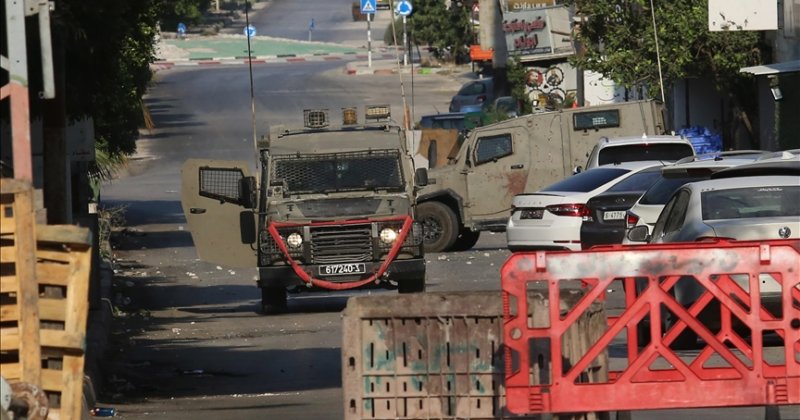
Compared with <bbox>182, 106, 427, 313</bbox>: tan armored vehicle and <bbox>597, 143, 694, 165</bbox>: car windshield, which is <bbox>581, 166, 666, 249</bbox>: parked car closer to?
<bbox>597, 143, 694, 165</bbox>: car windshield

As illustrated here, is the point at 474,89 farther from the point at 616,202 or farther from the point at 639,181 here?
the point at 616,202

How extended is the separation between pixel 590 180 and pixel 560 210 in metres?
0.75

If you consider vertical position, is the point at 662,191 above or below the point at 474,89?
below

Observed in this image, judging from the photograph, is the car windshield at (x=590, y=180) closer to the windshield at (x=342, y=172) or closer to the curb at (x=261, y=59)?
the windshield at (x=342, y=172)

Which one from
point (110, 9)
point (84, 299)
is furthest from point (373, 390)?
point (110, 9)

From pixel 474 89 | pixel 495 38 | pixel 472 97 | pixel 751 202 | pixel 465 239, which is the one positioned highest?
pixel 495 38

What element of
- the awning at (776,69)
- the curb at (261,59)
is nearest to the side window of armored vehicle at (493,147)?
the awning at (776,69)

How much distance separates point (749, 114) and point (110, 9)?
27.2 meters

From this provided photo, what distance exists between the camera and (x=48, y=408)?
7590 millimetres

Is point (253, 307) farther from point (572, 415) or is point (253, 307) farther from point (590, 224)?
point (572, 415)

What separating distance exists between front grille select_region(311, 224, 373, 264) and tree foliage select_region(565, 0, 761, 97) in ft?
59.4

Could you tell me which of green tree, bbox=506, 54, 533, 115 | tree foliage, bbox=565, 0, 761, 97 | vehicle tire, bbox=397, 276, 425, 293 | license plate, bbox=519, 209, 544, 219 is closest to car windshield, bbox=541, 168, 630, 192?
license plate, bbox=519, 209, 544, 219

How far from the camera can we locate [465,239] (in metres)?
29.2

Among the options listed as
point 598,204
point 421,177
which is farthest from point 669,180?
point 598,204
